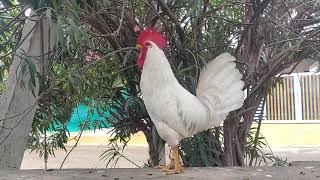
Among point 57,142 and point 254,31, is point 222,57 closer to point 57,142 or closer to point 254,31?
point 254,31

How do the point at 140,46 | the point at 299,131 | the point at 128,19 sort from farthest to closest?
the point at 299,131
the point at 128,19
the point at 140,46

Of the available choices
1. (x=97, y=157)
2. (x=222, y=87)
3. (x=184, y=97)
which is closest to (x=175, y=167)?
(x=184, y=97)

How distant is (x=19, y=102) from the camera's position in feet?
9.07

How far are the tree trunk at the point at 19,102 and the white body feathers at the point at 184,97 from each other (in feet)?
2.11

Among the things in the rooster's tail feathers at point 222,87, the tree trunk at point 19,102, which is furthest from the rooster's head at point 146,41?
the tree trunk at point 19,102

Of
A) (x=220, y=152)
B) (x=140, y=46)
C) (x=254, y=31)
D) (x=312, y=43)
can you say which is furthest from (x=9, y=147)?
(x=312, y=43)

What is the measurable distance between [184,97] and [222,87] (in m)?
0.27

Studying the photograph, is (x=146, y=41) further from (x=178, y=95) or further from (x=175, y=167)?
(x=175, y=167)

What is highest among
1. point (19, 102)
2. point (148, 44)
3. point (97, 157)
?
point (148, 44)

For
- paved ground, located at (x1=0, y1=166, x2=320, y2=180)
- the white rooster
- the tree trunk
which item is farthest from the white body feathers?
the tree trunk

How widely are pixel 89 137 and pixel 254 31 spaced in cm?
914

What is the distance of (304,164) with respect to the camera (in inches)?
114

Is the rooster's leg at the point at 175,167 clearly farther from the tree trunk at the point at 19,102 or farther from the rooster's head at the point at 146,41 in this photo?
the tree trunk at the point at 19,102

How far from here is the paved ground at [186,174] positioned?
2414 mm
